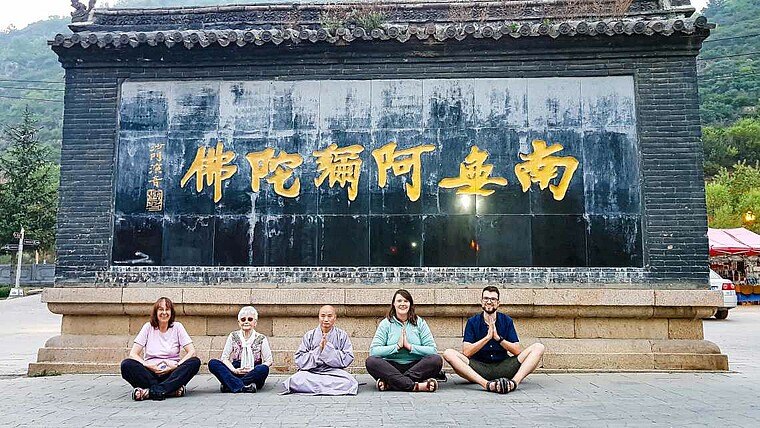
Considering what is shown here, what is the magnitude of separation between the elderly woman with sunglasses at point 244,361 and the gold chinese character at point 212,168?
88.6 inches

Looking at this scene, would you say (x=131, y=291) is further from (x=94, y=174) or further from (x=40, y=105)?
(x=40, y=105)

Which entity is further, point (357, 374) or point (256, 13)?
point (256, 13)

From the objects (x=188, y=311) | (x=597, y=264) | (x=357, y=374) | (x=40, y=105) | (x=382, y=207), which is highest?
(x=40, y=105)

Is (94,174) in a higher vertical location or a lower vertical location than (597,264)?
higher

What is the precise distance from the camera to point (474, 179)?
785 cm

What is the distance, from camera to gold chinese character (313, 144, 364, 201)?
7930 mm

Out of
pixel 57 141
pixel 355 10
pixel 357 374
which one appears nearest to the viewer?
pixel 357 374

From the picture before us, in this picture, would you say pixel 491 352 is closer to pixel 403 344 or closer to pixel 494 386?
pixel 494 386

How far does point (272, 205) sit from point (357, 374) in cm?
241

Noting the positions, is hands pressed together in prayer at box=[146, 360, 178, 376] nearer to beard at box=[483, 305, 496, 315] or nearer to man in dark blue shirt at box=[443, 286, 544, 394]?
man in dark blue shirt at box=[443, 286, 544, 394]

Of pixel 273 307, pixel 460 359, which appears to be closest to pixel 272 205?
pixel 273 307

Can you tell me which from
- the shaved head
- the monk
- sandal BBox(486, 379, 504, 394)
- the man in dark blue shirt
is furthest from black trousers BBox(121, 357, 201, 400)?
sandal BBox(486, 379, 504, 394)

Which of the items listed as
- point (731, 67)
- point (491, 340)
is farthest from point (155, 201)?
point (731, 67)

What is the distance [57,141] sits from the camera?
5322 cm
